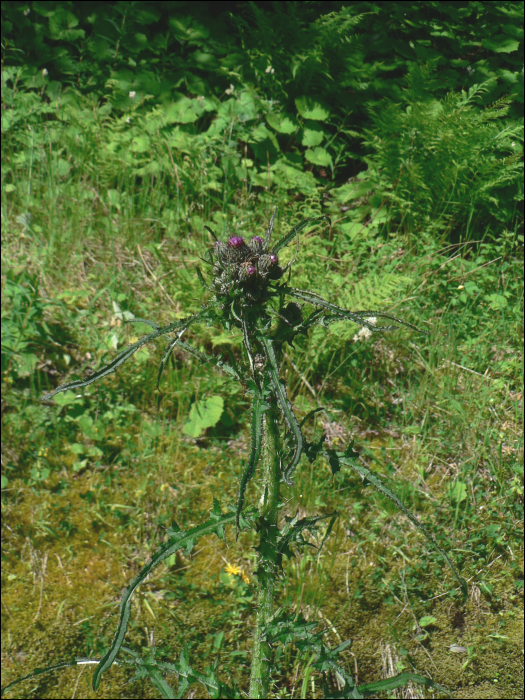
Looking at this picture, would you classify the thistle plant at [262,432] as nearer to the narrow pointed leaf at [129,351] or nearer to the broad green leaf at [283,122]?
the narrow pointed leaf at [129,351]

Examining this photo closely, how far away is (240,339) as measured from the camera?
2.70 metres

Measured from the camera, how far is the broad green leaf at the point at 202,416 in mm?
2736

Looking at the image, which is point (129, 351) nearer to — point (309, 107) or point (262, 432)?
point (262, 432)

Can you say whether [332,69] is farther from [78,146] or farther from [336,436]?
[336,436]

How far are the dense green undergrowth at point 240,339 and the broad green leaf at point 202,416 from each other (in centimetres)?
1

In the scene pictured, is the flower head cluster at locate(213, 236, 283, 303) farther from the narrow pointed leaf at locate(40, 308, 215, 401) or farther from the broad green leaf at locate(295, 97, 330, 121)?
the broad green leaf at locate(295, 97, 330, 121)

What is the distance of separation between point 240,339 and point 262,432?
1.30 metres

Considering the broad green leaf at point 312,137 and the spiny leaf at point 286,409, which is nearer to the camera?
the spiny leaf at point 286,409

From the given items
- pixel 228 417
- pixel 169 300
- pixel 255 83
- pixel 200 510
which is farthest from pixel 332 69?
pixel 200 510

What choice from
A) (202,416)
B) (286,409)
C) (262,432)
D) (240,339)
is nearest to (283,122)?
(240,339)

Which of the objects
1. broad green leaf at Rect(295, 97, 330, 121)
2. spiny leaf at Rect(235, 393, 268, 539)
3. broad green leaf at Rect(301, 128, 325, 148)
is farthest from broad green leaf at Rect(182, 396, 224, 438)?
broad green leaf at Rect(295, 97, 330, 121)

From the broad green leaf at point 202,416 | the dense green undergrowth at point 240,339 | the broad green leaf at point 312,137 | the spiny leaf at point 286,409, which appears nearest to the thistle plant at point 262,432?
the spiny leaf at point 286,409

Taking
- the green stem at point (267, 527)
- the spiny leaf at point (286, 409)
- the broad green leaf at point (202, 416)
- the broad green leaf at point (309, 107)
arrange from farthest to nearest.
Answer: the broad green leaf at point (309, 107), the broad green leaf at point (202, 416), the green stem at point (267, 527), the spiny leaf at point (286, 409)

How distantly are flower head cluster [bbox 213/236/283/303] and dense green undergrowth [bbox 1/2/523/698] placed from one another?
91 centimetres
